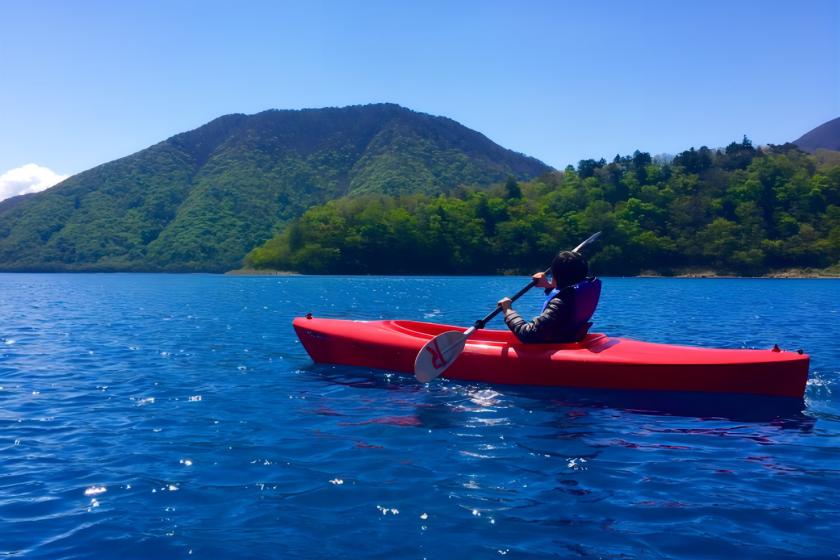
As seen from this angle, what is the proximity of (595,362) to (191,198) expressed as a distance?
553 feet

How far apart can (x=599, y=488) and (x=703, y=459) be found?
4.99 ft

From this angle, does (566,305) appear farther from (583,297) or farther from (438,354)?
(438,354)

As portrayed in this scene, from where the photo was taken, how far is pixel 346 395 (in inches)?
390

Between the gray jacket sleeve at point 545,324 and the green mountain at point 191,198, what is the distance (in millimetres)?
133007

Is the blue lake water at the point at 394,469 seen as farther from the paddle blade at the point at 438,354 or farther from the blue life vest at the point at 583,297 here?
the blue life vest at the point at 583,297

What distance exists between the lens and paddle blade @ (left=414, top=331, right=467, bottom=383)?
10039 mm

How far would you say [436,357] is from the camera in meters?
10.2

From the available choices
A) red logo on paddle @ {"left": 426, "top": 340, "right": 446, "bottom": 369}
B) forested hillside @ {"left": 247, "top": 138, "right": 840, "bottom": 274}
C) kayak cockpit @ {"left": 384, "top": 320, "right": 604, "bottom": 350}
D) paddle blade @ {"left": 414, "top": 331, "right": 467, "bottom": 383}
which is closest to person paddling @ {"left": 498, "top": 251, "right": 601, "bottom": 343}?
kayak cockpit @ {"left": 384, "top": 320, "right": 604, "bottom": 350}

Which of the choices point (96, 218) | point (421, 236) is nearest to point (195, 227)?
point (96, 218)

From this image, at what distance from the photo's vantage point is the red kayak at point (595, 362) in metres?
8.69

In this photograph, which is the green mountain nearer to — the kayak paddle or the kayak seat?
the kayak paddle

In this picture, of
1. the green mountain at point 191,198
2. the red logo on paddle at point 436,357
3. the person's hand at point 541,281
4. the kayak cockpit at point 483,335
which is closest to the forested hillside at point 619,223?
the green mountain at point 191,198

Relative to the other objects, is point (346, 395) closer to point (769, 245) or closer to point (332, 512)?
point (332, 512)

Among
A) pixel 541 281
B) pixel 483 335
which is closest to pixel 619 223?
pixel 483 335
